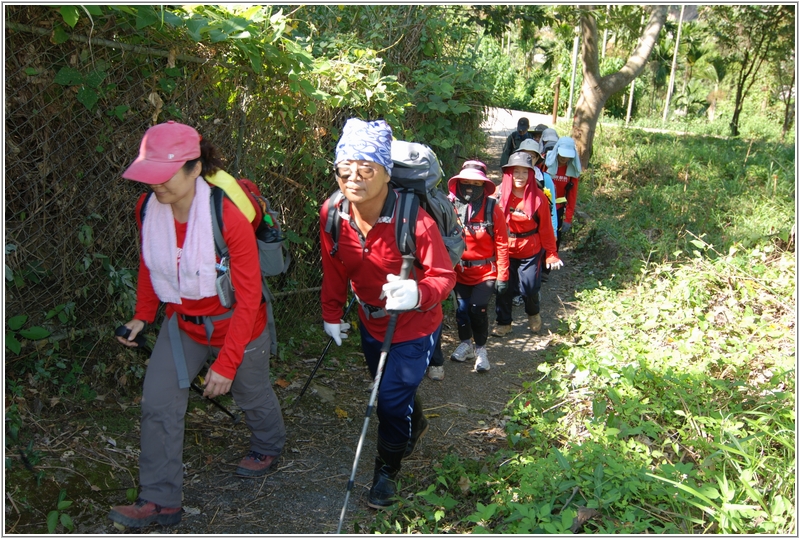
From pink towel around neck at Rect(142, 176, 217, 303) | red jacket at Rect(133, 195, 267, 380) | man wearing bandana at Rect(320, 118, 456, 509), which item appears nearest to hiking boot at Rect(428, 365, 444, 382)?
man wearing bandana at Rect(320, 118, 456, 509)

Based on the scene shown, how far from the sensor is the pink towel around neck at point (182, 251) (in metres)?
3.24

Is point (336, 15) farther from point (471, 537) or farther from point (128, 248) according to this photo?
point (471, 537)

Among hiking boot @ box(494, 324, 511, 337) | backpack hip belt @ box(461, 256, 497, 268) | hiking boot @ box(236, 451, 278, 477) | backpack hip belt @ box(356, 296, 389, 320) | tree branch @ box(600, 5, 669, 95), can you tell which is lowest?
hiking boot @ box(494, 324, 511, 337)

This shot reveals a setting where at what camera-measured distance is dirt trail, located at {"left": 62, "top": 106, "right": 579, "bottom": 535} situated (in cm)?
373

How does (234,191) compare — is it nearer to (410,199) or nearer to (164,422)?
(410,199)

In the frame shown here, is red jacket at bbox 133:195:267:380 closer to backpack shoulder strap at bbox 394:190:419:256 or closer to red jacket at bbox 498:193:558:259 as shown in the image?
backpack shoulder strap at bbox 394:190:419:256

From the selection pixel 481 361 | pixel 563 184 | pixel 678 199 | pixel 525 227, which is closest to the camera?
pixel 481 361

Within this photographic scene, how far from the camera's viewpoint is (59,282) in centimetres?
399

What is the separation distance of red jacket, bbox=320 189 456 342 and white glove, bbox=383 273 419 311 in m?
0.05

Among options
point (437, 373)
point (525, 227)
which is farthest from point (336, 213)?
point (525, 227)

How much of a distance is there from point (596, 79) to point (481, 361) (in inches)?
424

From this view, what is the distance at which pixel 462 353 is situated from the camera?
20.6 feet

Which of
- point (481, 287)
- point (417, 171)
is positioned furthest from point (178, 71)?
point (481, 287)

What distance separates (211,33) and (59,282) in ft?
5.67
